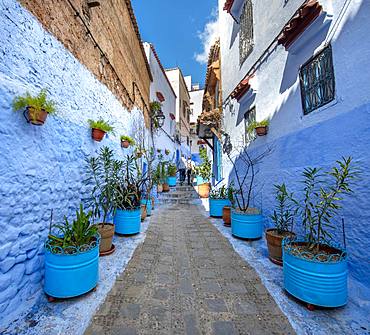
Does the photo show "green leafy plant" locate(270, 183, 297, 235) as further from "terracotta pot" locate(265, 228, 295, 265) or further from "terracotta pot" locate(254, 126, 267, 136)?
"terracotta pot" locate(254, 126, 267, 136)

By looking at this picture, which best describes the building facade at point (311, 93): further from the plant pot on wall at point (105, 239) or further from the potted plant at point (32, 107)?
the potted plant at point (32, 107)

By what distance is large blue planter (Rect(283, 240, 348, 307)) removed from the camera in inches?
68.9

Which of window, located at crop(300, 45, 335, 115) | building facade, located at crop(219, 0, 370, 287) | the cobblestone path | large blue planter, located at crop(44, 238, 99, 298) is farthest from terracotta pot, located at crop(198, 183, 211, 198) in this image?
large blue planter, located at crop(44, 238, 99, 298)

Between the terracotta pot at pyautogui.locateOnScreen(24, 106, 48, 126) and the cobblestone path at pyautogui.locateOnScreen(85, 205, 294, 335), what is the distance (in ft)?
6.56

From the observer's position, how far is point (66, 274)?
1882 millimetres

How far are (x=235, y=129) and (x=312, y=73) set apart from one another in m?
3.27

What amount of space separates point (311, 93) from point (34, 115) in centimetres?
359

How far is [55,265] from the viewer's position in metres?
1.89

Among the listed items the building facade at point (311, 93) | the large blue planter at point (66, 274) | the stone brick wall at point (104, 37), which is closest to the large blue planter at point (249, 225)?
the building facade at point (311, 93)

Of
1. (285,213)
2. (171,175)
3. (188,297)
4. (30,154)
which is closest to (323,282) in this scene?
(188,297)

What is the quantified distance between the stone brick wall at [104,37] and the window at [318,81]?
12.0 ft

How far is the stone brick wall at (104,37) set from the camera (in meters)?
2.56

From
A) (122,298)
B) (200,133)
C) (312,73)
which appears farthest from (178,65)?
(122,298)

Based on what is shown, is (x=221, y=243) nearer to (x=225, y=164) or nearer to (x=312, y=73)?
(x=312, y=73)
